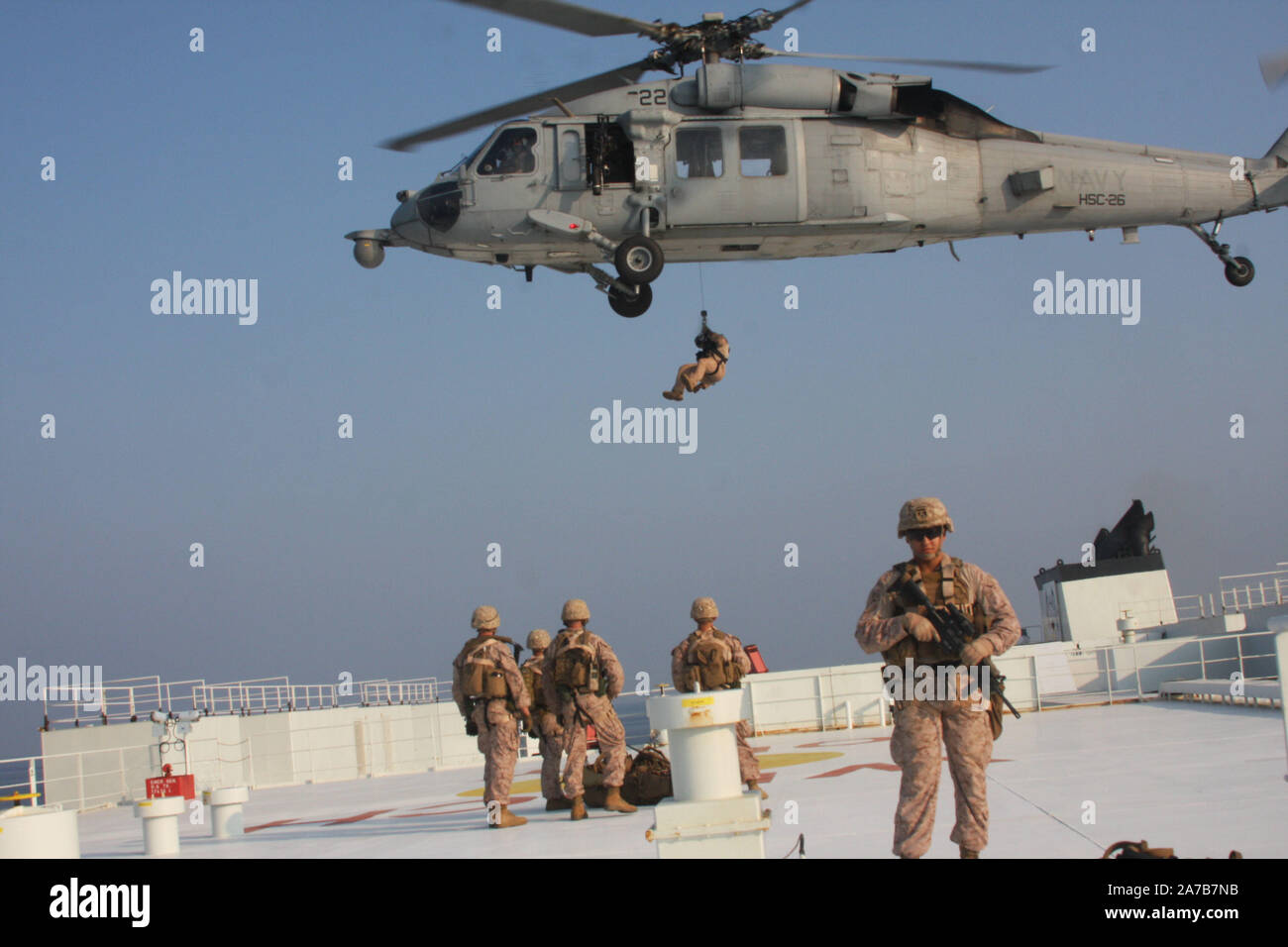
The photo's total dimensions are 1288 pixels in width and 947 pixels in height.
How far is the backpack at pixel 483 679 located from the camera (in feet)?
32.9

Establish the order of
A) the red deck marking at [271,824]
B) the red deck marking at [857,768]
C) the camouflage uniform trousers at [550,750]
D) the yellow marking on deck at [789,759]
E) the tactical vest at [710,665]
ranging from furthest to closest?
the yellow marking on deck at [789,759], the red deck marking at [857,768], the red deck marking at [271,824], the camouflage uniform trousers at [550,750], the tactical vest at [710,665]

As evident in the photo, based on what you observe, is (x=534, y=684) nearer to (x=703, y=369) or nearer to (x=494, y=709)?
(x=494, y=709)

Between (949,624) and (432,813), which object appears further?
(432,813)

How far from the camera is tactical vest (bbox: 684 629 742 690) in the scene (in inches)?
385

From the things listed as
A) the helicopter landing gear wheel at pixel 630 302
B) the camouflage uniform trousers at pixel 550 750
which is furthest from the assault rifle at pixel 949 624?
the helicopter landing gear wheel at pixel 630 302

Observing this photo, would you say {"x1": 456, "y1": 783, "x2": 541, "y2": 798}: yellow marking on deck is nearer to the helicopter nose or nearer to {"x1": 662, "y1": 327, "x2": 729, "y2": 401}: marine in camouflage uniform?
{"x1": 662, "y1": 327, "x2": 729, "y2": 401}: marine in camouflage uniform

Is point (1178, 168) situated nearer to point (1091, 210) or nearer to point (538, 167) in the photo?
point (1091, 210)

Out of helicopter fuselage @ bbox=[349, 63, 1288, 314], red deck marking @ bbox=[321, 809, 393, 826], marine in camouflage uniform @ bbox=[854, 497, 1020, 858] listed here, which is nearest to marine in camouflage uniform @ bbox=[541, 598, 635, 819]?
red deck marking @ bbox=[321, 809, 393, 826]

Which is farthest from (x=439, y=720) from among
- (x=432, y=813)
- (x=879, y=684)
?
(x=432, y=813)

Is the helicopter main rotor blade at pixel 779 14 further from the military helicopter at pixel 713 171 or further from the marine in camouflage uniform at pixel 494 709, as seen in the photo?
the marine in camouflage uniform at pixel 494 709

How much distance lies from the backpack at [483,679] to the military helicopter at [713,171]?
5316mm

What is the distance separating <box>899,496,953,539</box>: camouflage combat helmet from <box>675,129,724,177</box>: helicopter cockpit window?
8.77 meters

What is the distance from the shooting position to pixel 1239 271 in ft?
53.5

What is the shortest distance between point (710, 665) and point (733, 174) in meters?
6.53
